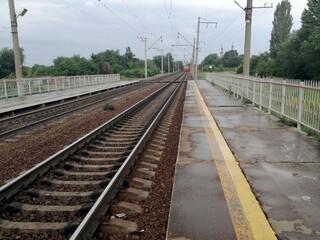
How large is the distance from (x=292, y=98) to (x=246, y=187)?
5.51m

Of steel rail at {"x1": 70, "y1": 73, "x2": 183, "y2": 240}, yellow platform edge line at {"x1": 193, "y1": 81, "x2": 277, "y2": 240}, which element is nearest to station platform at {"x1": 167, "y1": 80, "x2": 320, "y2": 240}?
yellow platform edge line at {"x1": 193, "y1": 81, "x2": 277, "y2": 240}

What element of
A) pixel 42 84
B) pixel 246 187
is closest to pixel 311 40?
pixel 42 84

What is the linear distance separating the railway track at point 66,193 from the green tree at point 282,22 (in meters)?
79.3

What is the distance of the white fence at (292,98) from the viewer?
7645 mm

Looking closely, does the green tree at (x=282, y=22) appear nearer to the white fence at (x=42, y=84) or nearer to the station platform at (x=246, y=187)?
→ the white fence at (x=42, y=84)

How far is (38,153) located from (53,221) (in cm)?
404

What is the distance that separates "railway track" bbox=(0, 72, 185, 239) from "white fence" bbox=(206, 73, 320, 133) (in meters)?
3.82

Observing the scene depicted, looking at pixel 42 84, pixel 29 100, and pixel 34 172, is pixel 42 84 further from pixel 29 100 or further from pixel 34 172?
pixel 34 172

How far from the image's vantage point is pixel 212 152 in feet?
21.9

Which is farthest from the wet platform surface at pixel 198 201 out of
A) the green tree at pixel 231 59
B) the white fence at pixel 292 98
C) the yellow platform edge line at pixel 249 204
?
the green tree at pixel 231 59

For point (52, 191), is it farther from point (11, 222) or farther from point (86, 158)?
point (86, 158)

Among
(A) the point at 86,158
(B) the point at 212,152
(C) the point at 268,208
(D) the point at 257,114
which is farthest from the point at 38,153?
(D) the point at 257,114

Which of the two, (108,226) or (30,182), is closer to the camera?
(108,226)

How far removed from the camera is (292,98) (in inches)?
368
